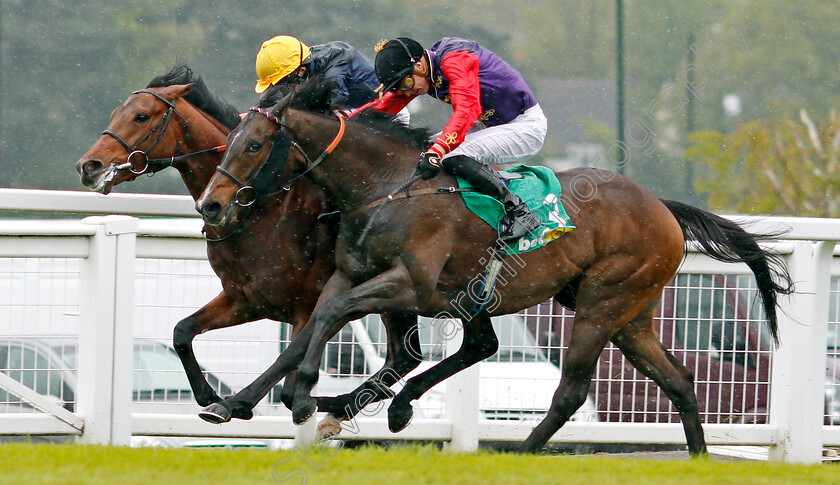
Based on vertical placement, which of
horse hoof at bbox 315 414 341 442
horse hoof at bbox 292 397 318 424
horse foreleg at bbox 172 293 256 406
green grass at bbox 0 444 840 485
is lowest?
green grass at bbox 0 444 840 485

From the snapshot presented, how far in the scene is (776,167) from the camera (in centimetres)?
1210

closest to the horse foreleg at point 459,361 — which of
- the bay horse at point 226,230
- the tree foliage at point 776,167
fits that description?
the bay horse at point 226,230

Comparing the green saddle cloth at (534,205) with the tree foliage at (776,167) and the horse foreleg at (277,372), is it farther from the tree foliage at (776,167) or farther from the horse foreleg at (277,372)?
the tree foliage at (776,167)

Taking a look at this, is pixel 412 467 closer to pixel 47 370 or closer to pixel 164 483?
pixel 164 483

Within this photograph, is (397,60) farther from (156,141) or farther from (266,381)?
(266,381)

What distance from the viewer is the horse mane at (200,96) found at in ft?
15.0

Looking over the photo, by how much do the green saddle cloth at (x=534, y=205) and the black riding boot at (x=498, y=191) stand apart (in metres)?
0.03

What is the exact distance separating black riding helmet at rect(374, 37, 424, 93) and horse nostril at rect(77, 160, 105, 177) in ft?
3.94

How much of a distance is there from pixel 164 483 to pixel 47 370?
173cm

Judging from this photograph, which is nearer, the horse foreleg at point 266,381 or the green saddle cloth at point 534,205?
the horse foreleg at point 266,381

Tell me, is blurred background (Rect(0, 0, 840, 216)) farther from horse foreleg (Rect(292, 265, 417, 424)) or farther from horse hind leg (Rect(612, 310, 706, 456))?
horse foreleg (Rect(292, 265, 417, 424))

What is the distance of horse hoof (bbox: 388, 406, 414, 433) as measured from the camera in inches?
177

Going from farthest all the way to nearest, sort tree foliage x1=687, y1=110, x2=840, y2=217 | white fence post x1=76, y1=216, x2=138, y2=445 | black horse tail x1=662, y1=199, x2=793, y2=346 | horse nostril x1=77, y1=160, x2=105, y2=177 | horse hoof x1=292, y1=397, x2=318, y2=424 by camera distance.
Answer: tree foliage x1=687, y1=110, x2=840, y2=217
black horse tail x1=662, y1=199, x2=793, y2=346
white fence post x1=76, y1=216, x2=138, y2=445
horse nostril x1=77, y1=160, x2=105, y2=177
horse hoof x1=292, y1=397, x2=318, y2=424

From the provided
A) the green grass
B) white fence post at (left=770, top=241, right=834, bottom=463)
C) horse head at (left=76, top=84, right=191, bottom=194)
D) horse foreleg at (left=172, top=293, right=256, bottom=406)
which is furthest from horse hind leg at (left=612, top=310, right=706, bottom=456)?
horse head at (left=76, top=84, right=191, bottom=194)
